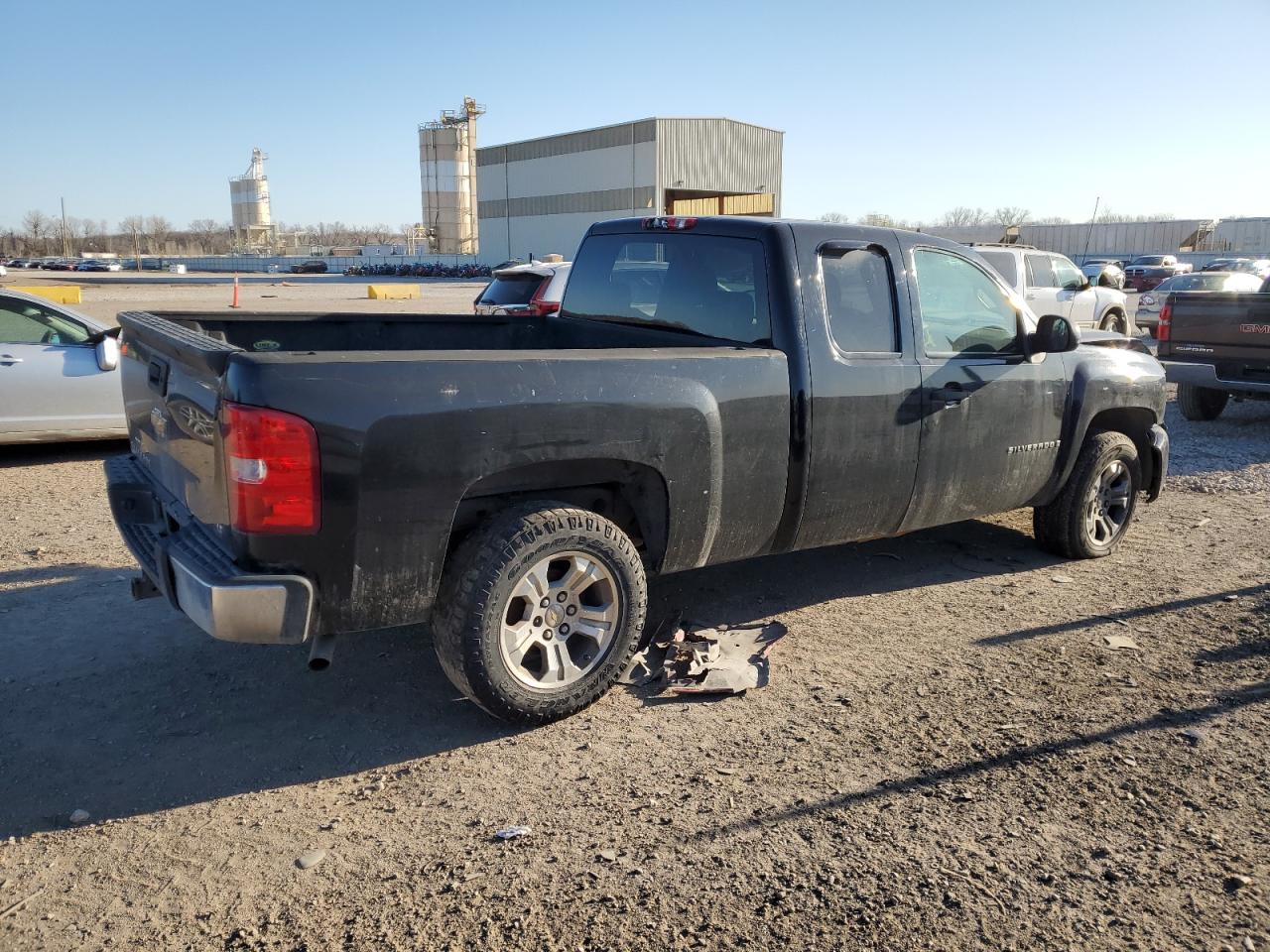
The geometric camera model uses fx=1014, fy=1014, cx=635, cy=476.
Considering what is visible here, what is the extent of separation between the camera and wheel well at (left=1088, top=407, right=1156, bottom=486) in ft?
20.1

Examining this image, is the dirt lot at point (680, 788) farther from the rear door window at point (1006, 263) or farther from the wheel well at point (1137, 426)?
the rear door window at point (1006, 263)

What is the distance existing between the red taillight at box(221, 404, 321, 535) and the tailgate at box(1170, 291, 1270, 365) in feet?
35.0

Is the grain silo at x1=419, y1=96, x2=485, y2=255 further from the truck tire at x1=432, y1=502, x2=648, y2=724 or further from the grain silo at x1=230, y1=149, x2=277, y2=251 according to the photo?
the truck tire at x1=432, y1=502, x2=648, y2=724

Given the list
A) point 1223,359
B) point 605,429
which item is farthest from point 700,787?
point 1223,359

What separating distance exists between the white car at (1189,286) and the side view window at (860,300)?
1653 centimetres

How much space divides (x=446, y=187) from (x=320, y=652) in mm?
102606

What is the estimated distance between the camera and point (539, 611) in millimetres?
3934

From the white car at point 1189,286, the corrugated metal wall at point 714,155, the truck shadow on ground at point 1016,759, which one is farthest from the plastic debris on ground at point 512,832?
the corrugated metal wall at point 714,155

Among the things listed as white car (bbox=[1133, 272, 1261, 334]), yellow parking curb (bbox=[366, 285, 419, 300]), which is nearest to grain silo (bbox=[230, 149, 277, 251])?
yellow parking curb (bbox=[366, 285, 419, 300])

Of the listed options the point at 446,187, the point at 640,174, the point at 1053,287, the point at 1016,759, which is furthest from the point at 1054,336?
the point at 446,187

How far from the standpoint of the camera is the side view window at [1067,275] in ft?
58.7

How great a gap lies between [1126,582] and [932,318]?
2.11 meters

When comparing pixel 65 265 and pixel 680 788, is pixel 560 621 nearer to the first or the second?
pixel 680 788

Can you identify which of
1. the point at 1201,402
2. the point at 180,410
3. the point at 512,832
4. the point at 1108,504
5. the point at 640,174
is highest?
the point at 640,174
